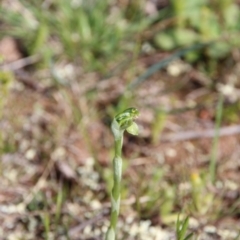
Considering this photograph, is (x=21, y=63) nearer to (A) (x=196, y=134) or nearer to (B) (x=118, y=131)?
(A) (x=196, y=134)

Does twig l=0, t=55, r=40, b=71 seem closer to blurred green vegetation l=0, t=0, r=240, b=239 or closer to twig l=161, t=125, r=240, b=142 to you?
blurred green vegetation l=0, t=0, r=240, b=239

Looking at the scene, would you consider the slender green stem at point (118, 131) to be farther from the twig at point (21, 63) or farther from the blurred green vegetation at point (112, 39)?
the twig at point (21, 63)

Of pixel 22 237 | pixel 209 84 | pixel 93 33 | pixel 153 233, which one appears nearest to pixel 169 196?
pixel 153 233

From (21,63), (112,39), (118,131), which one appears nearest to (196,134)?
(112,39)

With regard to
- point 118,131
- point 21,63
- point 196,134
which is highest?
point 21,63

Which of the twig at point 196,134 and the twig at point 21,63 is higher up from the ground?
the twig at point 21,63

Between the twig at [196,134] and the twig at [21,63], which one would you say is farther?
the twig at [21,63]

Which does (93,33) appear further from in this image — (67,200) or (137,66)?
(67,200)

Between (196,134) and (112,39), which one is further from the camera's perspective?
(112,39)

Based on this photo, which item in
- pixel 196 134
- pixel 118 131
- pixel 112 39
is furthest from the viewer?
pixel 112 39

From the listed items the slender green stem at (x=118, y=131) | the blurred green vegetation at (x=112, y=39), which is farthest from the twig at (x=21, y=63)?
the slender green stem at (x=118, y=131)

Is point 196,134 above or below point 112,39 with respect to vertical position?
below

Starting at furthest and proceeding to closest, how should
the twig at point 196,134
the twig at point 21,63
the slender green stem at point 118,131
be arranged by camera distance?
the twig at point 21,63 < the twig at point 196,134 < the slender green stem at point 118,131
